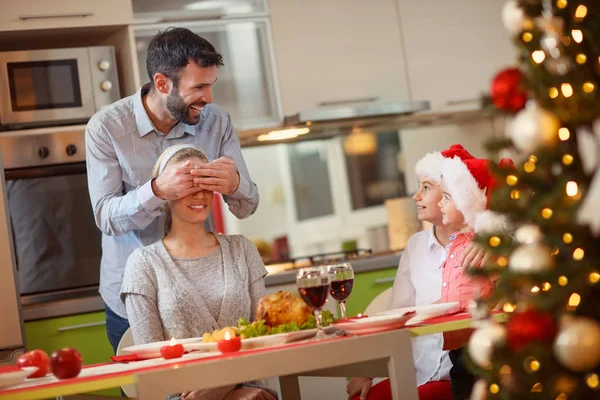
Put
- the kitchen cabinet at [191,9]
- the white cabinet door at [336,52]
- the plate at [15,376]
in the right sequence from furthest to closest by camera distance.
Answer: the white cabinet door at [336,52] → the kitchen cabinet at [191,9] → the plate at [15,376]

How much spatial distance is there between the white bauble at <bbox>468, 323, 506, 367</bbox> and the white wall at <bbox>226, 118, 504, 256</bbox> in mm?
3379

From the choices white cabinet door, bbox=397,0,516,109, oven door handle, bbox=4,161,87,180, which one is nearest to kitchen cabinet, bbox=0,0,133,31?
oven door handle, bbox=4,161,87,180

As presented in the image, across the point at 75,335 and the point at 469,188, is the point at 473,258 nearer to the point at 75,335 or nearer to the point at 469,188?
the point at 469,188

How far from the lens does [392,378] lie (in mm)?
1725

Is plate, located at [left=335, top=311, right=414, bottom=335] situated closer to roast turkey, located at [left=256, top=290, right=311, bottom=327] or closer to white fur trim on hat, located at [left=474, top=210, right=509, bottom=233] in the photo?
roast turkey, located at [left=256, top=290, right=311, bottom=327]

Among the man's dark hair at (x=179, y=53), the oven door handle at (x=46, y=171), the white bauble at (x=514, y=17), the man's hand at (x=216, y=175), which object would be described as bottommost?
the man's hand at (x=216, y=175)

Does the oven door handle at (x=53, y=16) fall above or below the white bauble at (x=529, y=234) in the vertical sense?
above

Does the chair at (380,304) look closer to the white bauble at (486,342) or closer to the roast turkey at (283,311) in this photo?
the roast turkey at (283,311)

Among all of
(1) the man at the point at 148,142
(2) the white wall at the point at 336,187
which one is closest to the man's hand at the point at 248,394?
(1) the man at the point at 148,142

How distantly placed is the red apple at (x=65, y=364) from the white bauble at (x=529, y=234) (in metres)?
0.84

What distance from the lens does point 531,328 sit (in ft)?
4.08

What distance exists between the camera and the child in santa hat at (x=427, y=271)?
250 centimetres

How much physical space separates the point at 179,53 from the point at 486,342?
1.65 meters

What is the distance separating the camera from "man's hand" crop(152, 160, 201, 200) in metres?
2.43
